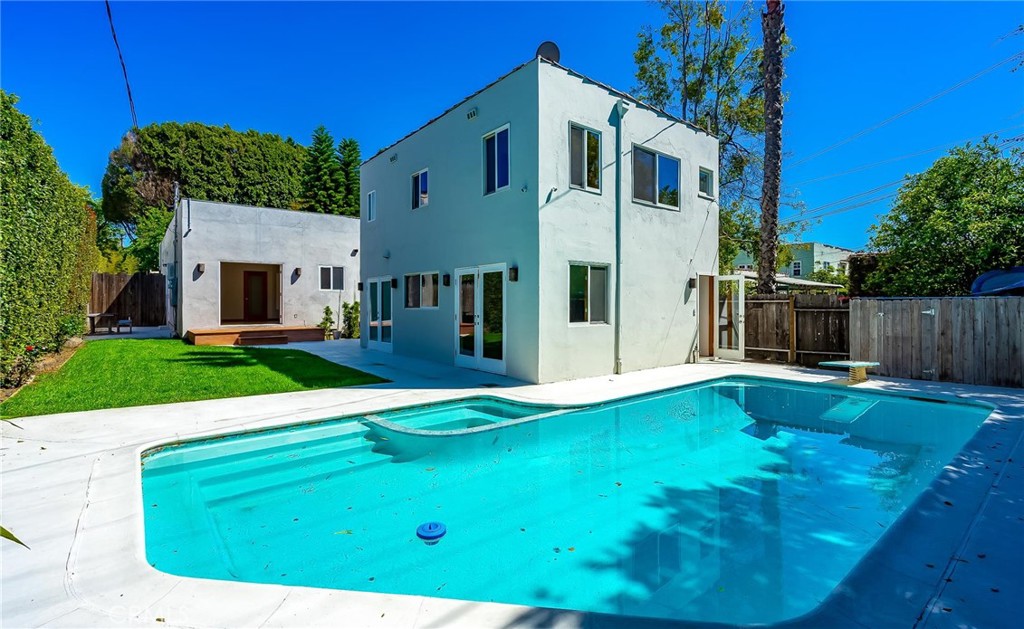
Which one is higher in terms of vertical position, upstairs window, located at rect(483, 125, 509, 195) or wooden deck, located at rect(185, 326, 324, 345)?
upstairs window, located at rect(483, 125, 509, 195)

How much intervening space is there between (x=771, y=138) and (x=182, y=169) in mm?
35777

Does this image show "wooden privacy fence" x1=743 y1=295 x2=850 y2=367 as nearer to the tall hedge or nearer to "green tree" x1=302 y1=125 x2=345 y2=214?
the tall hedge

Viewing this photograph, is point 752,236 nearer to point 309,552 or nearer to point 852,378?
point 852,378

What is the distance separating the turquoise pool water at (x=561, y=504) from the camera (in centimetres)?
310

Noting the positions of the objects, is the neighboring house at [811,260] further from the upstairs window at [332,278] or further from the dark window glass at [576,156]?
the dark window glass at [576,156]

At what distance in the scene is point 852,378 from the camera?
371 inches

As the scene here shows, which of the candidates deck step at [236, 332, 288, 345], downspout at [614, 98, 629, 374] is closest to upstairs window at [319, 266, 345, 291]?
deck step at [236, 332, 288, 345]

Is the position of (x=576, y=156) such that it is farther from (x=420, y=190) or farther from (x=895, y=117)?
(x=895, y=117)

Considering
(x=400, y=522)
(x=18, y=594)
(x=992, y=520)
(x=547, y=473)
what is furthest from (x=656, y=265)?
(x=18, y=594)

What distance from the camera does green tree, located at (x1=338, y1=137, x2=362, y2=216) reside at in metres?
38.5

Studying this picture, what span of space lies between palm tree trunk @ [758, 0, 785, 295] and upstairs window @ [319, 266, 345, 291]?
1612cm

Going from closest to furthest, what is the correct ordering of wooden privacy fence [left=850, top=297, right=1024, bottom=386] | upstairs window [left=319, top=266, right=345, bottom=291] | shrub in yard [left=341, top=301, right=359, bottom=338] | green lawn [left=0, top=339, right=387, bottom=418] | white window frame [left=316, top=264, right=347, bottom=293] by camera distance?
1. green lawn [left=0, top=339, right=387, bottom=418]
2. wooden privacy fence [left=850, top=297, right=1024, bottom=386]
3. white window frame [left=316, top=264, right=347, bottom=293]
4. upstairs window [left=319, top=266, right=345, bottom=291]
5. shrub in yard [left=341, top=301, right=359, bottom=338]

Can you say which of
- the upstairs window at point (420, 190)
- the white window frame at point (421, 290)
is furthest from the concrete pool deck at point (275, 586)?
the upstairs window at point (420, 190)

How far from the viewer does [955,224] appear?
40.3 feet
